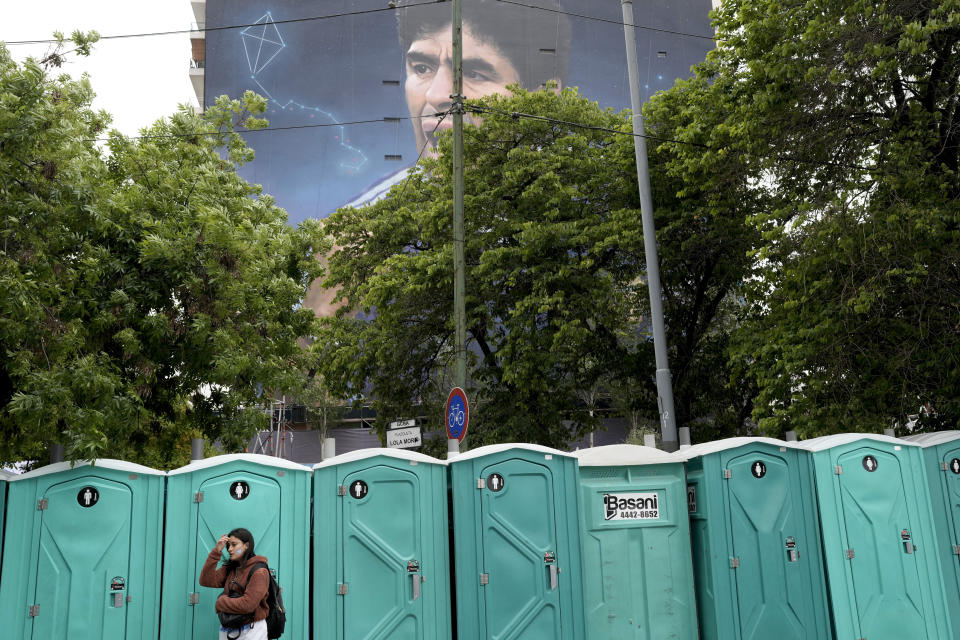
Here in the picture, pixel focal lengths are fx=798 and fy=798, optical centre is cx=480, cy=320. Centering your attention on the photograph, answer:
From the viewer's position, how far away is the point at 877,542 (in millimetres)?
8172

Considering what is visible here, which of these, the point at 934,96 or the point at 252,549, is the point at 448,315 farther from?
the point at 252,549

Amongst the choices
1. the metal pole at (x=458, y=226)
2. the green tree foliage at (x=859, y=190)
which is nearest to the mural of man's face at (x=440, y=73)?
the metal pole at (x=458, y=226)

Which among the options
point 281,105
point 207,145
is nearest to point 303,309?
point 207,145

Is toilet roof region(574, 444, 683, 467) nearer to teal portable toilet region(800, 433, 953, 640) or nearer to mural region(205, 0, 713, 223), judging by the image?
teal portable toilet region(800, 433, 953, 640)

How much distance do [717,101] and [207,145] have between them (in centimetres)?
870

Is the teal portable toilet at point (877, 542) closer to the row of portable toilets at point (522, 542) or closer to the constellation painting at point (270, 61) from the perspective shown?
the row of portable toilets at point (522, 542)

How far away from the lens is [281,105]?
5300 cm

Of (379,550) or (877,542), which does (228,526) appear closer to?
(379,550)

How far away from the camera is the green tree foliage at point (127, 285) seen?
7277mm

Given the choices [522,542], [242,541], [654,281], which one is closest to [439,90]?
[654,281]

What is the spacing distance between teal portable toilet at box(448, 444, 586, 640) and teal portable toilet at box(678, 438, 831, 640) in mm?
1402

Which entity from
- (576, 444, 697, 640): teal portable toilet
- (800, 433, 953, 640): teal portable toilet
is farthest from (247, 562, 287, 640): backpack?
(800, 433, 953, 640): teal portable toilet

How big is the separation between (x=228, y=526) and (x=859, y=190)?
31.8ft

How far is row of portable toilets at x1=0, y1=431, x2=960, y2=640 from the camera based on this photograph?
663 cm
